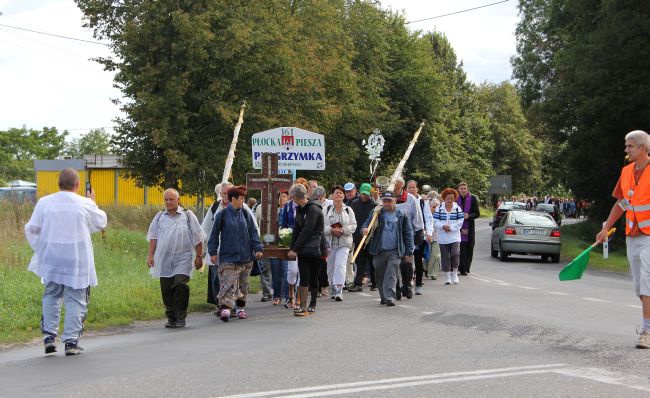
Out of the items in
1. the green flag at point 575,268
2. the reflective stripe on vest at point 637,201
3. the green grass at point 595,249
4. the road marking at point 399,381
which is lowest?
the green grass at point 595,249

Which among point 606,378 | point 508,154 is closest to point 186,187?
point 606,378

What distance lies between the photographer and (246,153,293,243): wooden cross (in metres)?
15.0

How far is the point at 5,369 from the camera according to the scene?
861cm

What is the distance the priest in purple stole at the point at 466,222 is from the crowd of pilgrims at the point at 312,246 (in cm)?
91

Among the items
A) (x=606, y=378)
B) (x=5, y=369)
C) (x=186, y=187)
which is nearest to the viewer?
Result: (x=606, y=378)

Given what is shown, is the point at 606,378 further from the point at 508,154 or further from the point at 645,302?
the point at 508,154

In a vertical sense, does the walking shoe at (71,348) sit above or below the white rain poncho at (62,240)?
below

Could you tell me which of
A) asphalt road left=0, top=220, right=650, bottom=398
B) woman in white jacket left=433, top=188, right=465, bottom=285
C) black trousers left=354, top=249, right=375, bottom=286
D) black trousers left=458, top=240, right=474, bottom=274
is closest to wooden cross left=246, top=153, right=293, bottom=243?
asphalt road left=0, top=220, right=650, bottom=398

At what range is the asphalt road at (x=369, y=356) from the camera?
7.25 m

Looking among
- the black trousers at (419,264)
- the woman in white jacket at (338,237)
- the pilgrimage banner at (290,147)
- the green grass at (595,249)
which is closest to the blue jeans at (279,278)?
the woman in white jacket at (338,237)

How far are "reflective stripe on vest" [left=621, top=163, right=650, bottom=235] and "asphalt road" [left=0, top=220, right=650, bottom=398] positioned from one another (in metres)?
1.25

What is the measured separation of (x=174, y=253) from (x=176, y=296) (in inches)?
22.5

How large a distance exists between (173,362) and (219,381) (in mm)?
1280

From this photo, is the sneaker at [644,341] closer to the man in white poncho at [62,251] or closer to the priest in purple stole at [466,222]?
the man in white poncho at [62,251]
